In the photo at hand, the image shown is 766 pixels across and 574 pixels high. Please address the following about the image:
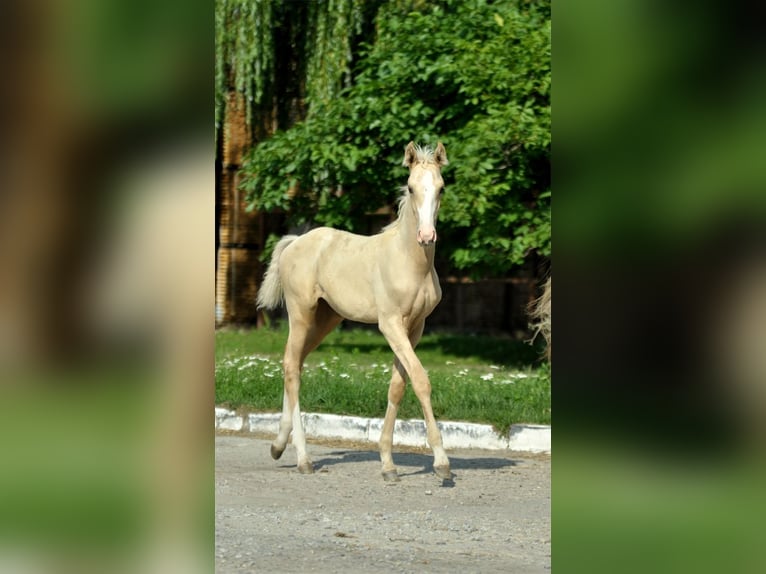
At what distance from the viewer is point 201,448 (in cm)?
131

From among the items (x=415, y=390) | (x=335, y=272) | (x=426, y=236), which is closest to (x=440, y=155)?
(x=426, y=236)

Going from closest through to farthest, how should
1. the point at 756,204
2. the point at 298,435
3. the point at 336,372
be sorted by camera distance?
the point at 756,204
the point at 298,435
the point at 336,372

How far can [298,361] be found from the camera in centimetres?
785

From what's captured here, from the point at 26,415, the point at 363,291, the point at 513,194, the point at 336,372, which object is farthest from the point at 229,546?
the point at 513,194

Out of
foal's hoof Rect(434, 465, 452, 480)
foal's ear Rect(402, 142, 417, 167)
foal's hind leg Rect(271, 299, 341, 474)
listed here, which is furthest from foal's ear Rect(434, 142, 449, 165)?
foal's hoof Rect(434, 465, 452, 480)

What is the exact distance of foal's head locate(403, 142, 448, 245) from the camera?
6.60m

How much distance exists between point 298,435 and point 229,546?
2.55 meters

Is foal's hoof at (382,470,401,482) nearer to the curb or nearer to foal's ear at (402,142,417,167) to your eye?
the curb

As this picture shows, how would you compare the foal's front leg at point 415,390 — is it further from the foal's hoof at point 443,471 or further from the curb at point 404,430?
the curb at point 404,430

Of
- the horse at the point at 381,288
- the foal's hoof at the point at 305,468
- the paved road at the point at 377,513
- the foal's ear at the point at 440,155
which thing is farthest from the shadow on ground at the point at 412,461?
the foal's ear at the point at 440,155

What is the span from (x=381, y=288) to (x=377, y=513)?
1.78m

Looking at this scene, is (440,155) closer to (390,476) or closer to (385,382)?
(390,476)

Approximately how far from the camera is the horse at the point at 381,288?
22.2 ft

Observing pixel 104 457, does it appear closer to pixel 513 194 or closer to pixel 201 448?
pixel 201 448
